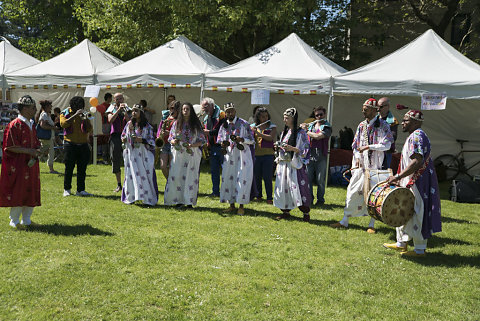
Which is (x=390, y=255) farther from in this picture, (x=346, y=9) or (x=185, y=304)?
(x=346, y=9)

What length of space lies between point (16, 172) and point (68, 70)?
8.39 m

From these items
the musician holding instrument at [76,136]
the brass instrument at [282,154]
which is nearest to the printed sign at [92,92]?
the musician holding instrument at [76,136]

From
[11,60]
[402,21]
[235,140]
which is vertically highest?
[402,21]

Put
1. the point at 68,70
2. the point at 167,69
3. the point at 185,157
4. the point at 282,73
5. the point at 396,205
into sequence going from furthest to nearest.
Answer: the point at 68,70
the point at 167,69
the point at 282,73
the point at 185,157
the point at 396,205

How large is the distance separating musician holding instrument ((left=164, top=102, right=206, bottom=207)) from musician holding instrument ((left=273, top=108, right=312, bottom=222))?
4.59ft

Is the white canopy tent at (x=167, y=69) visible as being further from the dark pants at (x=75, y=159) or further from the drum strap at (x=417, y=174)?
the drum strap at (x=417, y=174)

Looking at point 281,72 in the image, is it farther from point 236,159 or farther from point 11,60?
point 11,60

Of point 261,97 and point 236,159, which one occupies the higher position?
point 261,97

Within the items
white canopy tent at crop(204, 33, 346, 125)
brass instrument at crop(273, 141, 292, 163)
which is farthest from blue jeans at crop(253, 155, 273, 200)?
white canopy tent at crop(204, 33, 346, 125)

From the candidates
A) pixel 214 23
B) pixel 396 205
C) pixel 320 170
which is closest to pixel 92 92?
pixel 214 23

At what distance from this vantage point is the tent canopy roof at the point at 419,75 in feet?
32.6

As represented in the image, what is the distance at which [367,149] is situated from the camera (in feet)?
21.9

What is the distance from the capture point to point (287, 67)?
11.6 m

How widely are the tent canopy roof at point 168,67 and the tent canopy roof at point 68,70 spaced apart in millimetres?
877
